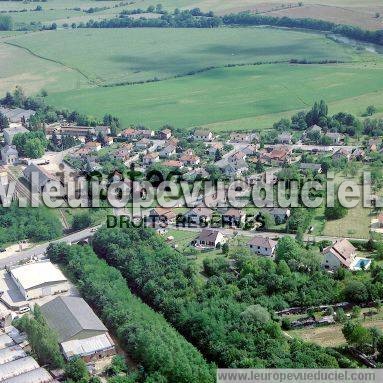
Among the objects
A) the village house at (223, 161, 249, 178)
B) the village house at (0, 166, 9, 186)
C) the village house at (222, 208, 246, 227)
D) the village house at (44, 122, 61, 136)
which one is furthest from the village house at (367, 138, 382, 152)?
the village house at (0, 166, 9, 186)

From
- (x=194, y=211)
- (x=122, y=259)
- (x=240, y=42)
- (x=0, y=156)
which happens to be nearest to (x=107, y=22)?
(x=240, y=42)

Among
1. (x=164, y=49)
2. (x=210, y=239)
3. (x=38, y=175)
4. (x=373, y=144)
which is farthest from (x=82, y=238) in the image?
(x=164, y=49)

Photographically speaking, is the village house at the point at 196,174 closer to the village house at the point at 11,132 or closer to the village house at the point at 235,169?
the village house at the point at 235,169

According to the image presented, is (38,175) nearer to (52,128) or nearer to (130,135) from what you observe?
Result: (130,135)

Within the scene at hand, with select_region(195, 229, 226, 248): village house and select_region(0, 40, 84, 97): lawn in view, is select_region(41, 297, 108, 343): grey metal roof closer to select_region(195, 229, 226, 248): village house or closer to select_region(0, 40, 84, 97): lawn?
select_region(195, 229, 226, 248): village house

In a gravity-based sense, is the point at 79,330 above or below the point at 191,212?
below

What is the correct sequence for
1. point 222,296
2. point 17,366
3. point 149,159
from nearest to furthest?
point 17,366, point 222,296, point 149,159
